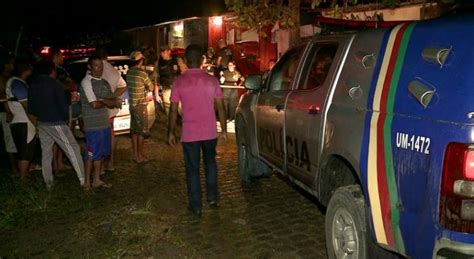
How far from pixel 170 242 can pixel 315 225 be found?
154 cm

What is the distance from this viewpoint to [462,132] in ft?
9.02

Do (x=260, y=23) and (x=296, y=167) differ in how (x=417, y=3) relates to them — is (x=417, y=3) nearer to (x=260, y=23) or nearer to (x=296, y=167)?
(x=260, y=23)

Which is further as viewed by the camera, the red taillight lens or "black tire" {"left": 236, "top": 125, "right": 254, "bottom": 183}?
"black tire" {"left": 236, "top": 125, "right": 254, "bottom": 183}

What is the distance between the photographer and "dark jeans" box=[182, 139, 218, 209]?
228 inches

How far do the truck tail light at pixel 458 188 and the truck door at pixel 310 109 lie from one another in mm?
1671

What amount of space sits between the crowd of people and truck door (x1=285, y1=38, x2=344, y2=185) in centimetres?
102

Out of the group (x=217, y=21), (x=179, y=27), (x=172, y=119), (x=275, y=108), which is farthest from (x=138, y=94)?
(x=179, y=27)

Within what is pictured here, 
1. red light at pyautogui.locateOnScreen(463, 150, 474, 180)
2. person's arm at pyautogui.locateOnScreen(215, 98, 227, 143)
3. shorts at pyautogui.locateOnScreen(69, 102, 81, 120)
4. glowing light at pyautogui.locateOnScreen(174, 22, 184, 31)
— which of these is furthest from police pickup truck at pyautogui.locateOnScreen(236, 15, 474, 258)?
glowing light at pyautogui.locateOnScreen(174, 22, 184, 31)

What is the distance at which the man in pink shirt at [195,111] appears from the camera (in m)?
5.62

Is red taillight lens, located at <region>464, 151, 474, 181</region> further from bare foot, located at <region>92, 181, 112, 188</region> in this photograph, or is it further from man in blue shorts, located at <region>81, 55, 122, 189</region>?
bare foot, located at <region>92, 181, 112, 188</region>

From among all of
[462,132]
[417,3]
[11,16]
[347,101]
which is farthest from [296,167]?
[11,16]

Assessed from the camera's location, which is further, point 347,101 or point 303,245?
point 303,245

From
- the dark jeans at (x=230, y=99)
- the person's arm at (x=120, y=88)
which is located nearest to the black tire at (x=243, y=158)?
the person's arm at (x=120, y=88)

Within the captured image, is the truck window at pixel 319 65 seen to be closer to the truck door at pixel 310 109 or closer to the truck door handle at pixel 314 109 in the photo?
the truck door at pixel 310 109
